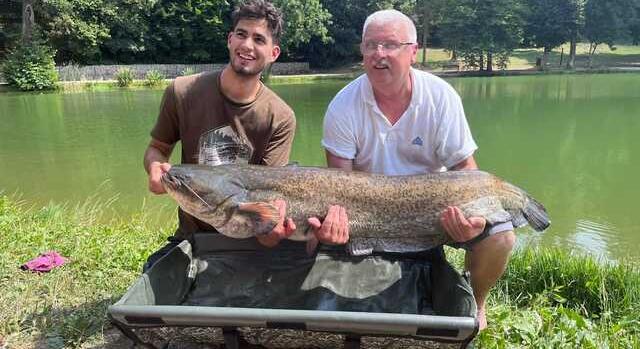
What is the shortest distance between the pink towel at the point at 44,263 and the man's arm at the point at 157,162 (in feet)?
3.48

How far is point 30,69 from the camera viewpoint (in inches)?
1102

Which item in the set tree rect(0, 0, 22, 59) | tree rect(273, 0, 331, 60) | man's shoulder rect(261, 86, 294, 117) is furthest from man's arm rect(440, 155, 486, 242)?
tree rect(0, 0, 22, 59)

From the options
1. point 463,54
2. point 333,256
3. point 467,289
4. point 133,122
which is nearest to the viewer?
point 467,289

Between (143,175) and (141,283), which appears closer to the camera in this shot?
(141,283)

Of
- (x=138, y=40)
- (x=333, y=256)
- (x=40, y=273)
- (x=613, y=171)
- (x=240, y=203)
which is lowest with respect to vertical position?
(x=613, y=171)

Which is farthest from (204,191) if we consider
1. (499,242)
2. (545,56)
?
(545,56)

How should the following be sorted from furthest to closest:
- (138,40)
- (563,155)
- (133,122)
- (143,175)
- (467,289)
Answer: (138,40) → (133,122) → (563,155) → (143,175) → (467,289)

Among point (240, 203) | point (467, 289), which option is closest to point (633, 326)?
point (467, 289)

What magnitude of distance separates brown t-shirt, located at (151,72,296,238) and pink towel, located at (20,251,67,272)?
3.28 ft

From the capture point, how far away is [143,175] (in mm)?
9523

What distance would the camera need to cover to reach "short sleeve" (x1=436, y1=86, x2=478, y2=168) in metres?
3.02

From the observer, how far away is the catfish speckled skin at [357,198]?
2.70 metres

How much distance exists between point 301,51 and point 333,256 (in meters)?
43.7

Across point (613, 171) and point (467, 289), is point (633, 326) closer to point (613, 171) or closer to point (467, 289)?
point (467, 289)
